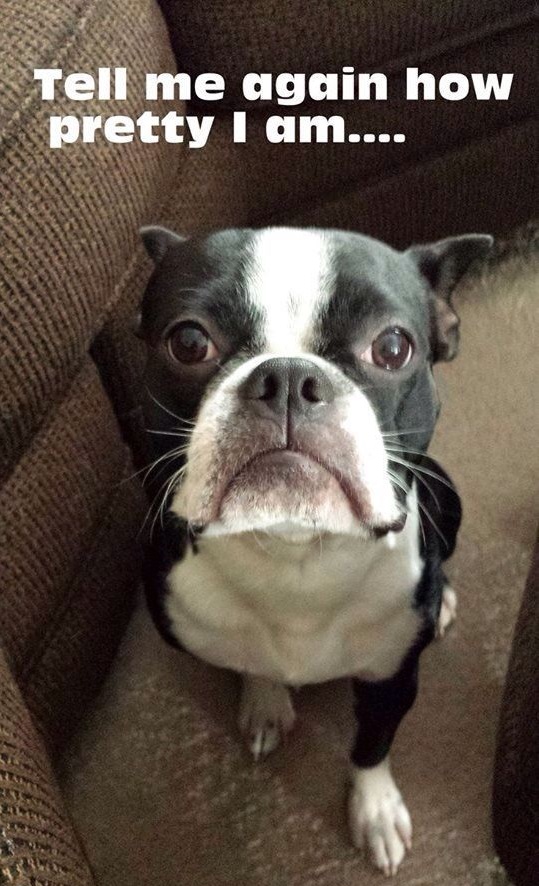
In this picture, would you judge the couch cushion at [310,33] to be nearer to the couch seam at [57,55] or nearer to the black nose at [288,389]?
the couch seam at [57,55]

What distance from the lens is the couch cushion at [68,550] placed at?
3.01 ft

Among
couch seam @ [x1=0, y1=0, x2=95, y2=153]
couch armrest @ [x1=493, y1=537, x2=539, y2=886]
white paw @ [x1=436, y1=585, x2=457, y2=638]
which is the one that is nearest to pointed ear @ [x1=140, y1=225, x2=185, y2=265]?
couch seam @ [x1=0, y1=0, x2=95, y2=153]

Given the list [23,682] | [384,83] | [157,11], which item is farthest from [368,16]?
[23,682]

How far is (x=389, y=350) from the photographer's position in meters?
0.74

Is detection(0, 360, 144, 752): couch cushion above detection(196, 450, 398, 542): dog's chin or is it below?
below

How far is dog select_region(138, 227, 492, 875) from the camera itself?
2.12 feet

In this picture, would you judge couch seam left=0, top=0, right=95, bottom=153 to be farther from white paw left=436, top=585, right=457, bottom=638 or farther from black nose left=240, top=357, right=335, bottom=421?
white paw left=436, top=585, right=457, bottom=638

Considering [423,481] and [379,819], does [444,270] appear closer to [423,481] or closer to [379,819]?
[423,481]

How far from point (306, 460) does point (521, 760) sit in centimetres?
30

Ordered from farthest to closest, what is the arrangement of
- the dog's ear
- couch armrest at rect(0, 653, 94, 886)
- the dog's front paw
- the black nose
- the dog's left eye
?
the dog's front paw → the dog's ear → the dog's left eye → the black nose → couch armrest at rect(0, 653, 94, 886)

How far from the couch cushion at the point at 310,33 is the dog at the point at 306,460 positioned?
43cm

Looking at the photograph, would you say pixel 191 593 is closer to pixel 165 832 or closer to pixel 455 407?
pixel 165 832

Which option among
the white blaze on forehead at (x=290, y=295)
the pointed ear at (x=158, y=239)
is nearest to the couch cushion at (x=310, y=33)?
the pointed ear at (x=158, y=239)

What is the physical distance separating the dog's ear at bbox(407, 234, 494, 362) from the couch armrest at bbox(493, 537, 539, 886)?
26 centimetres
